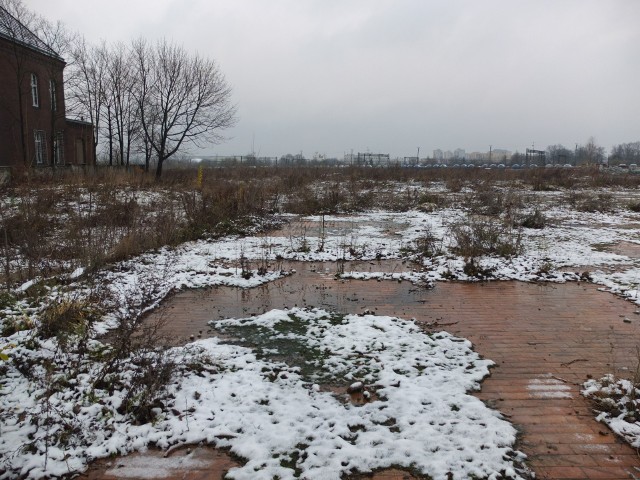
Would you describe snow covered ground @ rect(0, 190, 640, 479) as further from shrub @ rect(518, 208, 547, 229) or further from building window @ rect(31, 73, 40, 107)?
building window @ rect(31, 73, 40, 107)

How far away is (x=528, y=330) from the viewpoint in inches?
216

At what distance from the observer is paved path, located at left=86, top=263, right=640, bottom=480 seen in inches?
127

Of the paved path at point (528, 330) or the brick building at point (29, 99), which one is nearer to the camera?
the paved path at point (528, 330)

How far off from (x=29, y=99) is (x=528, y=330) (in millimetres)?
29692

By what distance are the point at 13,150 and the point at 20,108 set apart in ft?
7.68

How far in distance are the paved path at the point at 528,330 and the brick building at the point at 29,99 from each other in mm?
21485

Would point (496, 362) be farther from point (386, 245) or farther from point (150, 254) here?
point (150, 254)

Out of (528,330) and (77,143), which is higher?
(77,143)

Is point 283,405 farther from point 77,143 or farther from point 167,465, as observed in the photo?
point 77,143

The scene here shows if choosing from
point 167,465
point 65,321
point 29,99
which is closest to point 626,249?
point 167,465

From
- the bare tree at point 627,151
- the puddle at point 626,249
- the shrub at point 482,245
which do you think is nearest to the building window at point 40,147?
the shrub at point 482,245

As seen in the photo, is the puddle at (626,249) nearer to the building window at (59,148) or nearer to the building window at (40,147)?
the building window at (40,147)

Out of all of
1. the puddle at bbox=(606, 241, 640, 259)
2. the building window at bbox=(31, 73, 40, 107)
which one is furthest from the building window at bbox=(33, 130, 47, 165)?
the puddle at bbox=(606, 241, 640, 259)

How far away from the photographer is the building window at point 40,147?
2665cm
